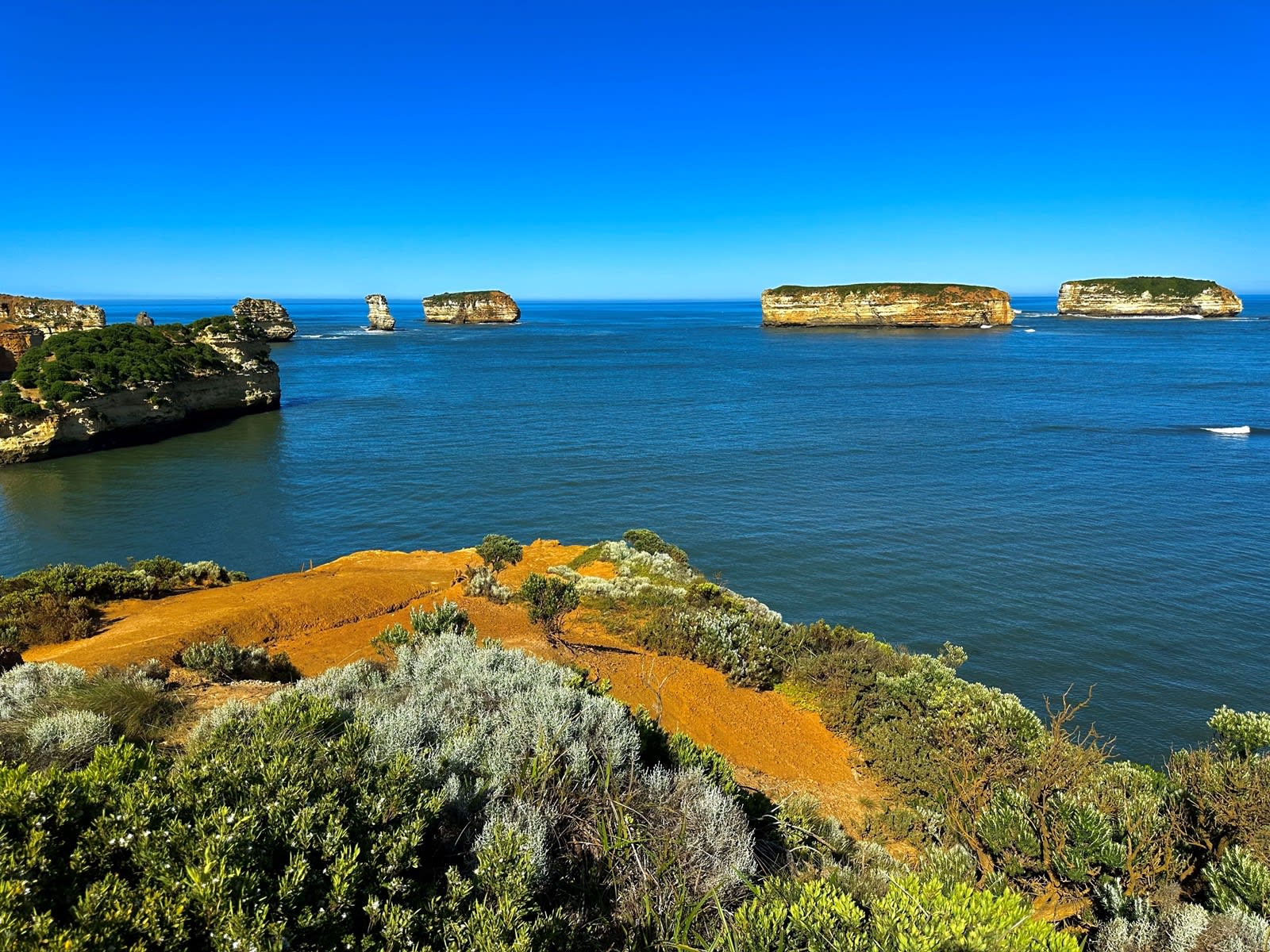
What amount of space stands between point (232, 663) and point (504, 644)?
410 cm

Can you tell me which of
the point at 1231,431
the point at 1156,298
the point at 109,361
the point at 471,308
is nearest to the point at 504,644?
the point at 109,361

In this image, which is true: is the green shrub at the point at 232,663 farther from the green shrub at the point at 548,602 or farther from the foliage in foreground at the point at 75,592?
the green shrub at the point at 548,602

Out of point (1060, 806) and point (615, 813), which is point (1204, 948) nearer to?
point (1060, 806)

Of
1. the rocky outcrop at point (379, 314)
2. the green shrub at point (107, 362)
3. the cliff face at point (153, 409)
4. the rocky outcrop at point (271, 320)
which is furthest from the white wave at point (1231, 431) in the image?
the rocky outcrop at point (379, 314)

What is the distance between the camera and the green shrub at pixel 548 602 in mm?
12562

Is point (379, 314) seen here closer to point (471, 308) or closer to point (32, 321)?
point (471, 308)

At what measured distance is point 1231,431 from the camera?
36688 millimetres

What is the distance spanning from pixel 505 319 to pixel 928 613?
15532cm

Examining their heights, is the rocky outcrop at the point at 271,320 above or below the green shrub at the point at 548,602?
above

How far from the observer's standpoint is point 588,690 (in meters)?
7.06

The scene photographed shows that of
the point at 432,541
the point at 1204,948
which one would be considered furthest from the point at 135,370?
the point at 1204,948

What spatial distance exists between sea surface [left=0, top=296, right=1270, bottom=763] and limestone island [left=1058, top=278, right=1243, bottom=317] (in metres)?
98.4

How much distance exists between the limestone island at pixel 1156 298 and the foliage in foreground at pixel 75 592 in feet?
560

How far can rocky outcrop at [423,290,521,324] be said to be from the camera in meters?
158
